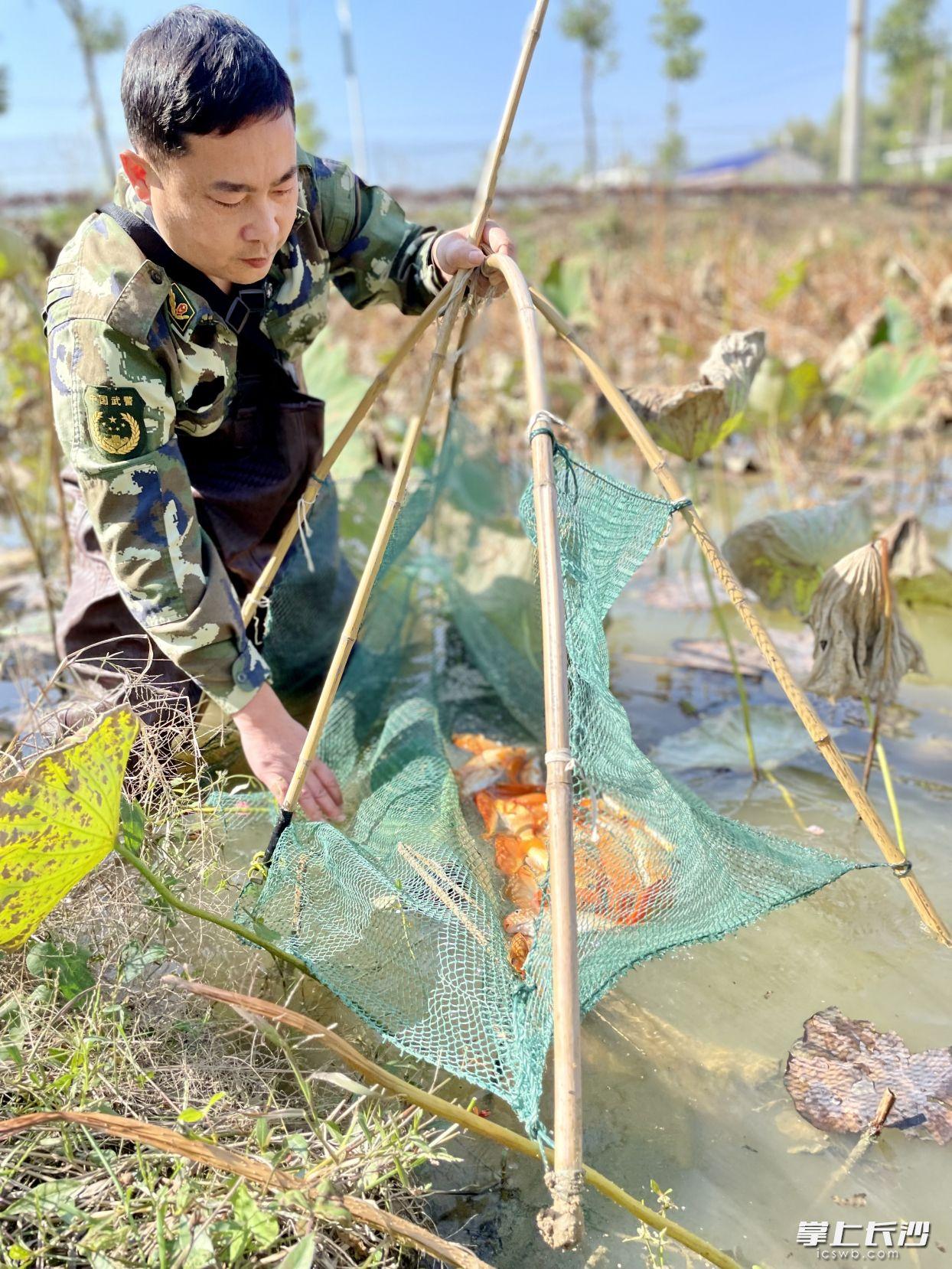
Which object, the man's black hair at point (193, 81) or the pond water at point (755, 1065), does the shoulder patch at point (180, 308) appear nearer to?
the man's black hair at point (193, 81)

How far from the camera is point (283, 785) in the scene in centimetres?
Answer: 175

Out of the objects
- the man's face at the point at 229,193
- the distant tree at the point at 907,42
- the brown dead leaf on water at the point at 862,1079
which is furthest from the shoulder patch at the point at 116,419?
the distant tree at the point at 907,42

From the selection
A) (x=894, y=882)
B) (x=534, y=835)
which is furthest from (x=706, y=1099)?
(x=894, y=882)

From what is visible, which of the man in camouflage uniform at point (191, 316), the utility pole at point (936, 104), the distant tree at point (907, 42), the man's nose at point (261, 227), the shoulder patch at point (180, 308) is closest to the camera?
the man in camouflage uniform at point (191, 316)

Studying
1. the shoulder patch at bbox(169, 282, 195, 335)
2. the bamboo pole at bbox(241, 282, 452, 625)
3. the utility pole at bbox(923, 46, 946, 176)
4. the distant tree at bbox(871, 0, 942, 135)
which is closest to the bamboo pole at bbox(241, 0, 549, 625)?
the bamboo pole at bbox(241, 282, 452, 625)

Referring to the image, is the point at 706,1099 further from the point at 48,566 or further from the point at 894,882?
the point at 48,566

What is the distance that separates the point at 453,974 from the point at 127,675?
0.75 meters

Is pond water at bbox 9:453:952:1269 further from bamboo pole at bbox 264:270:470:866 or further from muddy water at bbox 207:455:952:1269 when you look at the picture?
bamboo pole at bbox 264:270:470:866

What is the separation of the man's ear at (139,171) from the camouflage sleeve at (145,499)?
248mm

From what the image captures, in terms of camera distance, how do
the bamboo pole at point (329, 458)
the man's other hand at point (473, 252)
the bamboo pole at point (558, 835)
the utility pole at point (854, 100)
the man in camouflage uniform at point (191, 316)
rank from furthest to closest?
1. the utility pole at point (854, 100)
2. the bamboo pole at point (329, 458)
3. the man's other hand at point (473, 252)
4. the man in camouflage uniform at point (191, 316)
5. the bamboo pole at point (558, 835)

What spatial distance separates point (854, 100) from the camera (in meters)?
20.4

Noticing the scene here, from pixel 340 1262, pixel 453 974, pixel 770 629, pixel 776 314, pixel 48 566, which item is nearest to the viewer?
pixel 340 1262

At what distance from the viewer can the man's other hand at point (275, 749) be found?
5.81 feet

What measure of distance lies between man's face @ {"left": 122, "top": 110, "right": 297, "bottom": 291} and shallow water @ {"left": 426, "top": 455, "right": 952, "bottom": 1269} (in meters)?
1.45
